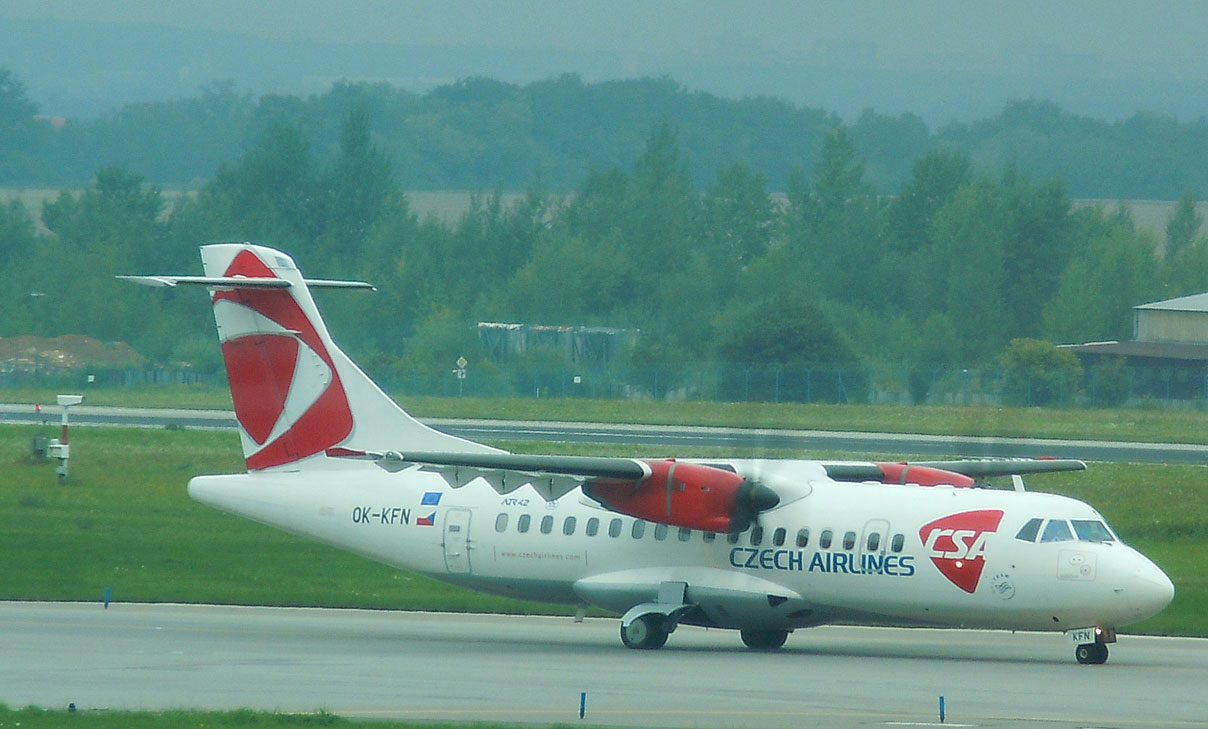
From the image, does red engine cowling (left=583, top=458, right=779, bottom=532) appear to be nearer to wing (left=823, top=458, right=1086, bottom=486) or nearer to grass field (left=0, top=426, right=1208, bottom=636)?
wing (left=823, top=458, right=1086, bottom=486)

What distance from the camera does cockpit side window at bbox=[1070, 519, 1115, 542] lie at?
67.9 ft

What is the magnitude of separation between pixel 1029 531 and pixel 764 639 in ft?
12.9

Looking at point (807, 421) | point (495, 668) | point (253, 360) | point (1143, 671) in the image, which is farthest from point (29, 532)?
point (807, 421)

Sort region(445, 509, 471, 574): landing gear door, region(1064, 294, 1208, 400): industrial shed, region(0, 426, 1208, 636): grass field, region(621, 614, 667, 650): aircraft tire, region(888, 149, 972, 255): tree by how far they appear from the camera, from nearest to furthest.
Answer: region(621, 614, 667, 650): aircraft tire, region(445, 509, 471, 574): landing gear door, region(0, 426, 1208, 636): grass field, region(1064, 294, 1208, 400): industrial shed, region(888, 149, 972, 255): tree

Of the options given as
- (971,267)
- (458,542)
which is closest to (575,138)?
(971,267)

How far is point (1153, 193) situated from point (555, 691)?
101 m

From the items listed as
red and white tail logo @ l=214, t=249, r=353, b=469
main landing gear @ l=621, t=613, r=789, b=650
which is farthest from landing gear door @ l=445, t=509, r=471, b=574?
main landing gear @ l=621, t=613, r=789, b=650

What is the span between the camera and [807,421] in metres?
54.0

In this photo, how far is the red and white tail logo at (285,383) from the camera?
24.8 m

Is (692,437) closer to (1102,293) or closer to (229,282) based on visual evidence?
(229,282)

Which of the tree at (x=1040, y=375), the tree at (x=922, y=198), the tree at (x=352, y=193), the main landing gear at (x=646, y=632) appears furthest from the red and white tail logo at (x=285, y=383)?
the tree at (x=352, y=193)

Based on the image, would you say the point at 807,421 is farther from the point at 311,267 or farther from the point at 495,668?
the point at 311,267

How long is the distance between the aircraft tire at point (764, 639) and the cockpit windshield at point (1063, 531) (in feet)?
12.0

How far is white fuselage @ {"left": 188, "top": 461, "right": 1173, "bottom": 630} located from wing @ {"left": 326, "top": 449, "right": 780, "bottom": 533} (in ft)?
1.73
